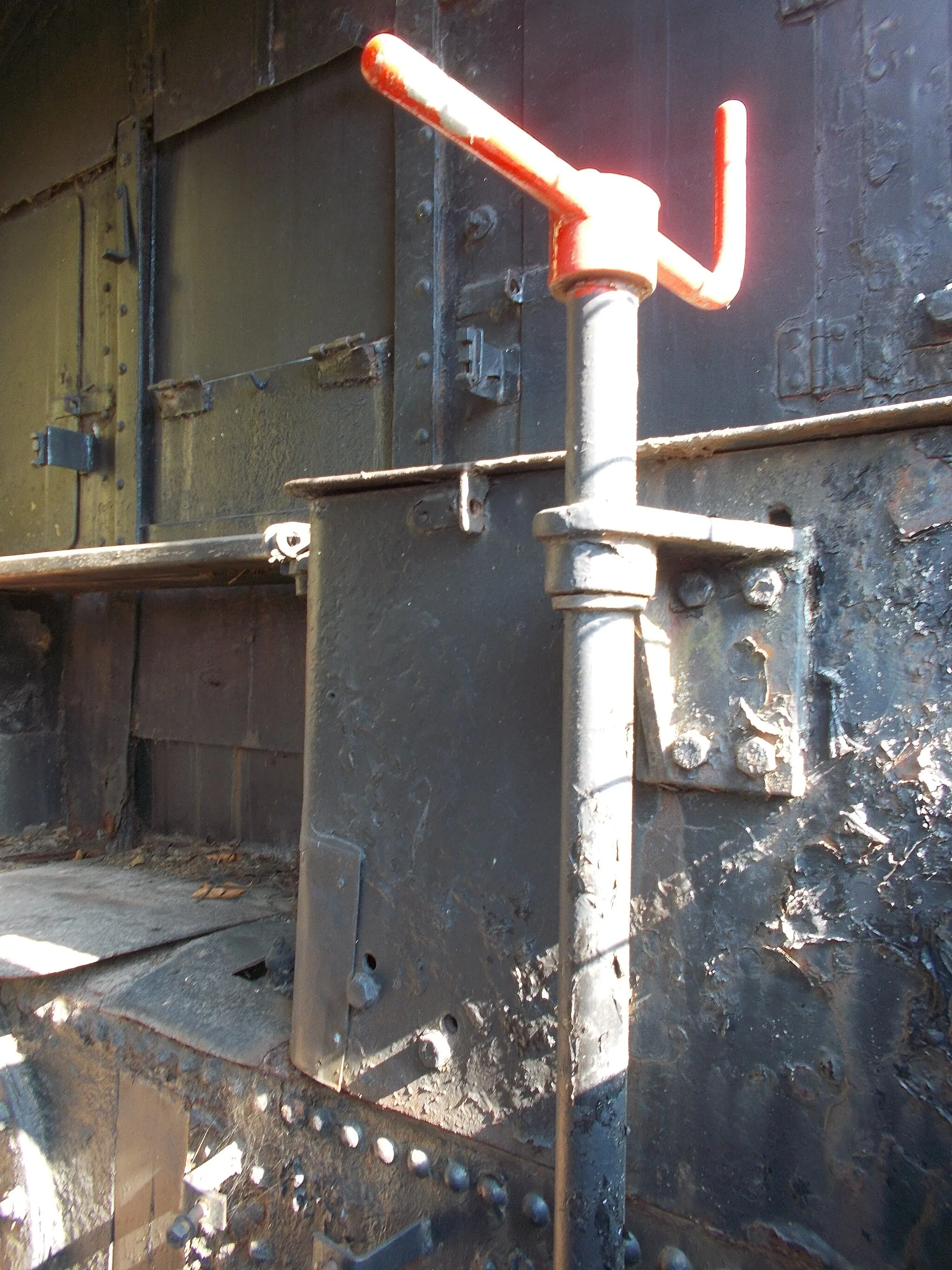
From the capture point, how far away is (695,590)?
118 centimetres

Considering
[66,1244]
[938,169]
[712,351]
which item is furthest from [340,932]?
[938,169]

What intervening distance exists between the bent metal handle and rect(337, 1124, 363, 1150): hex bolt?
1.34 metres

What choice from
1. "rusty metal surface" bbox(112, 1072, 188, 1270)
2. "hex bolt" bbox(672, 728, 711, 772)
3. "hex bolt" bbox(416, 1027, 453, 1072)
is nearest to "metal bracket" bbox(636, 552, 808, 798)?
"hex bolt" bbox(672, 728, 711, 772)

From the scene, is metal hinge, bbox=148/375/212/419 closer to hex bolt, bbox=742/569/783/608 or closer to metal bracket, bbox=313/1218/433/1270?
hex bolt, bbox=742/569/783/608

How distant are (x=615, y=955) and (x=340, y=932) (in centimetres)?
68

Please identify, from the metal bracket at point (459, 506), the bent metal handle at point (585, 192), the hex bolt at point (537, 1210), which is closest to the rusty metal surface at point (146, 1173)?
the hex bolt at point (537, 1210)

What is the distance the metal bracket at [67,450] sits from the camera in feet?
10.5

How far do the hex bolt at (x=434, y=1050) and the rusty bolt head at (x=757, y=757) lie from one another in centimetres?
64

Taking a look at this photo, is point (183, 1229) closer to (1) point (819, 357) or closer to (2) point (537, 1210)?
(2) point (537, 1210)

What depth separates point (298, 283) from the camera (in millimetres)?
2711

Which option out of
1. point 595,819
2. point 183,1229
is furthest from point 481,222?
point 183,1229

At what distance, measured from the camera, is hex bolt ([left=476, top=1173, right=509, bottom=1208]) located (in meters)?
1.29

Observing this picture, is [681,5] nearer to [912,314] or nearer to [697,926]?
[912,314]

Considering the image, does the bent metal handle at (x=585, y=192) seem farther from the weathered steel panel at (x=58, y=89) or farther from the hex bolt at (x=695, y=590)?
the weathered steel panel at (x=58, y=89)
